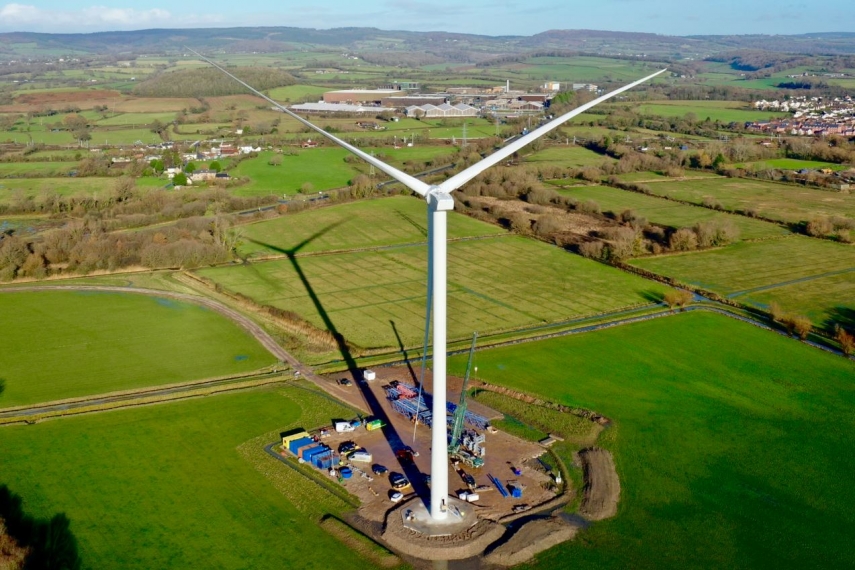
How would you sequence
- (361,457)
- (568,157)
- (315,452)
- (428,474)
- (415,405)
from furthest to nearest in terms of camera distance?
(568,157), (415,405), (315,452), (361,457), (428,474)

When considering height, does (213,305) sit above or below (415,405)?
below

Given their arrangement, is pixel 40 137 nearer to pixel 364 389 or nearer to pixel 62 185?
pixel 62 185

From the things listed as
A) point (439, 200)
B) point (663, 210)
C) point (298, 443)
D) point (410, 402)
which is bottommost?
point (663, 210)

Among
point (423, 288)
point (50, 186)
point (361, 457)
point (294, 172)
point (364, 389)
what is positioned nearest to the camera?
point (361, 457)

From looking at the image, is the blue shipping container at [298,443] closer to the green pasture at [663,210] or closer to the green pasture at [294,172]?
the green pasture at [663,210]

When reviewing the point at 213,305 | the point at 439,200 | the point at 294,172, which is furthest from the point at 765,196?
the point at 439,200

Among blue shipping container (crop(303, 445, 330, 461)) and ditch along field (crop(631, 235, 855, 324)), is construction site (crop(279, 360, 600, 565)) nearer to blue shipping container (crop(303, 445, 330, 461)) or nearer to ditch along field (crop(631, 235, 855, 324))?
blue shipping container (crop(303, 445, 330, 461))

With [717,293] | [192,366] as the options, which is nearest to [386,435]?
[192,366]
